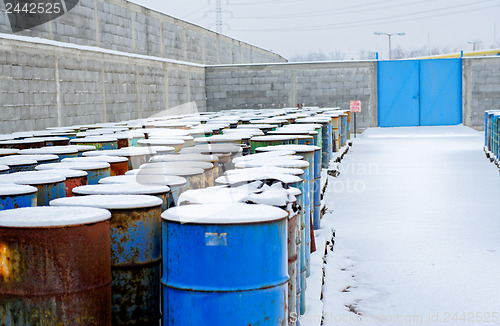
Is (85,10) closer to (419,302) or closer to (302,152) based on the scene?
(302,152)

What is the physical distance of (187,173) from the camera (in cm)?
405

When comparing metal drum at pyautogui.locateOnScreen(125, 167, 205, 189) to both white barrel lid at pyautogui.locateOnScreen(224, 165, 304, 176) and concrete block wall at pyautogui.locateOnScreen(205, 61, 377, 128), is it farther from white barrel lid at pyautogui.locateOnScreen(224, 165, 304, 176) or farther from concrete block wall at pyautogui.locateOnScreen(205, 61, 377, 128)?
concrete block wall at pyautogui.locateOnScreen(205, 61, 377, 128)

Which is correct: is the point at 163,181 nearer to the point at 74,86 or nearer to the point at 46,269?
the point at 46,269

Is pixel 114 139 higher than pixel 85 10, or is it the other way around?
pixel 85 10

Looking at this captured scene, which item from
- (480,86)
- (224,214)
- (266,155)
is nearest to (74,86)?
(266,155)

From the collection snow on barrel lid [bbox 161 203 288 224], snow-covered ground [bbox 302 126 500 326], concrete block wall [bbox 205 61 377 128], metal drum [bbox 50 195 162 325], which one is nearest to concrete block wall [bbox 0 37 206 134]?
concrete block wall [bbox 205 61 377 128]

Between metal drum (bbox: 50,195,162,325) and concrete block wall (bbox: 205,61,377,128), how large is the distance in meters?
21.6

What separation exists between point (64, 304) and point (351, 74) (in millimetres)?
22491

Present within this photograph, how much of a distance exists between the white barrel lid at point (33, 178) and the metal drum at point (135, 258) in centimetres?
70

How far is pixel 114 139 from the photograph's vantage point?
276 inches

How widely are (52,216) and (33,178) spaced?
1.25m

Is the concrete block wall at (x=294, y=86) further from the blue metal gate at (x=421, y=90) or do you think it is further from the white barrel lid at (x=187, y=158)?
the white barrel lid at (x=187, y=158)

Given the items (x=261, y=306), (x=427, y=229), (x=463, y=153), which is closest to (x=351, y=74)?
(x=463, y=153)

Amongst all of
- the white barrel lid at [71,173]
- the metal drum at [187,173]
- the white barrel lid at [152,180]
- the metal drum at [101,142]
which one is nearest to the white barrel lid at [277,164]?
the metal drum at [187,173]
